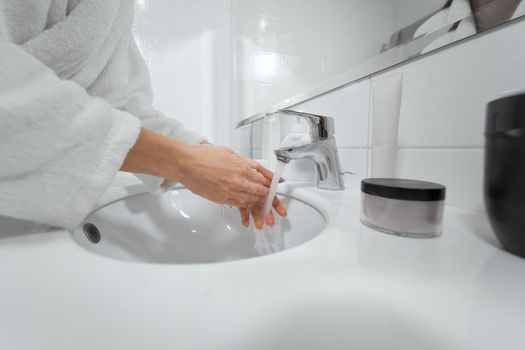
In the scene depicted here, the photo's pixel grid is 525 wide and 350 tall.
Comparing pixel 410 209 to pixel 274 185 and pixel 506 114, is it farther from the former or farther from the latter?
pixel 274 185

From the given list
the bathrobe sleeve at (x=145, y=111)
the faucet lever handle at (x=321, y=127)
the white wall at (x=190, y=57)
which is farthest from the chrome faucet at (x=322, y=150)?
the white wall at (x=190, y=57)

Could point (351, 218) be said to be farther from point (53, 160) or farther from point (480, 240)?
point (53, 160)

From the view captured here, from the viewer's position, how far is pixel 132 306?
141 millimetres

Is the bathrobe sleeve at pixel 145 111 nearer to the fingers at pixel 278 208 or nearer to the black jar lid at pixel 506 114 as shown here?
the fingers at pixel 278 208

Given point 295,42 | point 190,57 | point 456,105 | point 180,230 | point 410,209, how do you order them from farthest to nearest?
point 190,57 < point 295,42 < point 180,230 < point 456,105 < point 410,209

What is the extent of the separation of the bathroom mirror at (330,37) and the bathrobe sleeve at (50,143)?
438mm

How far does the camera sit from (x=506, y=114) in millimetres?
190

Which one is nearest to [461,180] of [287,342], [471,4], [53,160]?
[471,4]

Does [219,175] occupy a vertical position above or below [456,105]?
below

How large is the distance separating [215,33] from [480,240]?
1235 mm

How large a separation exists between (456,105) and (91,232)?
1.86ft

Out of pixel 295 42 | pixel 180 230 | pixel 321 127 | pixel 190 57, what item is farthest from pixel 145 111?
pixel 190 57

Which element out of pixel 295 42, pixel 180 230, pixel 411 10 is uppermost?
pixel 295 42

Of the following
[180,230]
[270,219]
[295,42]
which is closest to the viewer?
[270,219]
